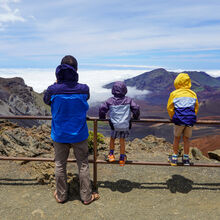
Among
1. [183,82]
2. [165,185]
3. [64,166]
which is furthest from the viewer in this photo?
[165,185]

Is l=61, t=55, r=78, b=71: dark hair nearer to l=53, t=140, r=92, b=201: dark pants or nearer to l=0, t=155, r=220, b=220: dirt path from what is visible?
l=53, t=140, r=92, b=201: dark pants

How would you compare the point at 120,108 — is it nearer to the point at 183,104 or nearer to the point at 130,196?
the point at 183,104

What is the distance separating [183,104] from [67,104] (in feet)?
6.69

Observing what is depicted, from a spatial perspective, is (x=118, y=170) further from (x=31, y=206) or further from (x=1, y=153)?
(x=1, y=153)

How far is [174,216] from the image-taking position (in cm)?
371

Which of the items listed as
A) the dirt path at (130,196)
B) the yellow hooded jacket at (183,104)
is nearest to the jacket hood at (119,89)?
the yellow hooded jacket at (183,104)

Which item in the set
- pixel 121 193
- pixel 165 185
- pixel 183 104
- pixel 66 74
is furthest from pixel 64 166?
pixel 183 104

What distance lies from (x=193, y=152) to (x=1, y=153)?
20.3 feet

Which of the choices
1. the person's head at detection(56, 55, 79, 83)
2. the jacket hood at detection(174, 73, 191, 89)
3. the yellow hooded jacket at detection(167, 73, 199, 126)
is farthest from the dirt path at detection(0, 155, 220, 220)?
the person's head at detection(56, 55, 79, 83)

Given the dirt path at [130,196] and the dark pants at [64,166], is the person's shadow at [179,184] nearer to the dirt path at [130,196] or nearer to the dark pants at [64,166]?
the dirt path at [130,196]

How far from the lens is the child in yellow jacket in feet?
12.9

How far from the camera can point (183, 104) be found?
3973 millimetres

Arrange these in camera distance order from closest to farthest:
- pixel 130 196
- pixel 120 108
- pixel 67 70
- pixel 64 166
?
pixel 67 70 < pixel 64 166 < pixel 120 108 < pixel 130 196

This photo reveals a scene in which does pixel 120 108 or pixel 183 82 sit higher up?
pixel 183 82
